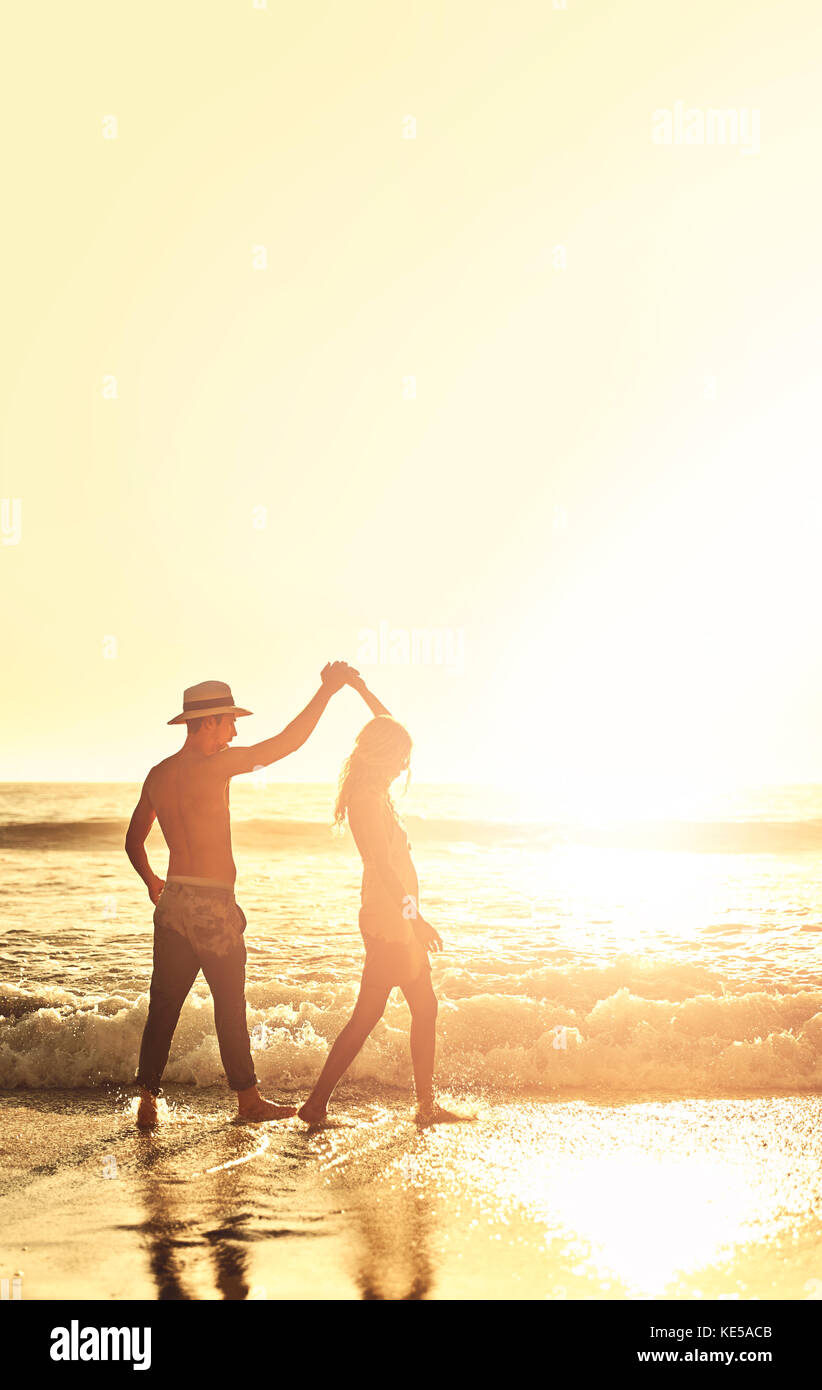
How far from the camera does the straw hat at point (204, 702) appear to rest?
5738 millimetres

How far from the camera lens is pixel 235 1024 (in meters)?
5.72

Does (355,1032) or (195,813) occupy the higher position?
(195,813)

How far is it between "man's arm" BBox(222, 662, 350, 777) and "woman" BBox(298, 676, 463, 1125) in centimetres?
11

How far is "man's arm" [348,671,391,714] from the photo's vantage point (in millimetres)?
5707

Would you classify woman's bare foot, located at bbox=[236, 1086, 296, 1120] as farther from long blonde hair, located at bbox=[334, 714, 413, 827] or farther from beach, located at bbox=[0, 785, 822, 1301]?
long blonde hair, located at bbox=[334, 714, 413, 827]

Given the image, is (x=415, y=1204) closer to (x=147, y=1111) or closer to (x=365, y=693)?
(x=147, y=1111)

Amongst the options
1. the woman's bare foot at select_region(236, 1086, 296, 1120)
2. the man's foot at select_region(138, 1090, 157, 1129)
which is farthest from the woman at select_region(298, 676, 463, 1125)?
the man's foot at select_region(138, 1090, 157, 1129)

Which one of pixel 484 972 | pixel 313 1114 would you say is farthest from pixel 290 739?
pixel 484 972

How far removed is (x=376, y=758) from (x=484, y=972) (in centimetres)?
468

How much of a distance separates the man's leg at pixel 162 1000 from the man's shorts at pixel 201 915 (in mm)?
68

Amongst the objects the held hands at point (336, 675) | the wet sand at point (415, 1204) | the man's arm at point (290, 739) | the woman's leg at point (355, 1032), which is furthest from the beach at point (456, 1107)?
the held hands at point (336, 675)

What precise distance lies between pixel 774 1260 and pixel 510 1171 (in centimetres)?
140
